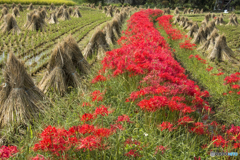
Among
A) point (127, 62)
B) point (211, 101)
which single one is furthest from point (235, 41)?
point (127, 62)

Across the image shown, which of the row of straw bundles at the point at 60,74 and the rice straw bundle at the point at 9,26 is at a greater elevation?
the rice straw bundle at the point at 9,26

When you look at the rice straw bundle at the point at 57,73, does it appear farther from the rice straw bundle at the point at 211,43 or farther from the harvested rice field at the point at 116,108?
the rice straw bundle at the point at 211,43

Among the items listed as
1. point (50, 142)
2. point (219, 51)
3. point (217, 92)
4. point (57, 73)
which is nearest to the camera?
point (50, 142)

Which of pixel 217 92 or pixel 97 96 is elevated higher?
pixel 97 96

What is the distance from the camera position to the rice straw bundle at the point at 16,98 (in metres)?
3.16

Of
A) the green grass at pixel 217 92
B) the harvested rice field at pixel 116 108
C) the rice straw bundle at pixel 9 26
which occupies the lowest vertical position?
the green grass at pixel 217 92

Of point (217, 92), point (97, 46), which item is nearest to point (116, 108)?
point (217, 92)

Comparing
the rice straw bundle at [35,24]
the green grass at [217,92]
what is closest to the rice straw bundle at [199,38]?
the green grass at [217,92]

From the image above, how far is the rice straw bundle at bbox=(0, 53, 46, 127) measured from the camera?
10.4 feet

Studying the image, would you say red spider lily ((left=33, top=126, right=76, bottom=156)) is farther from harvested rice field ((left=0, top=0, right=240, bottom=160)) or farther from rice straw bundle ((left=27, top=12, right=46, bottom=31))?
rice straw bundle ((left=27, top=12, right=46, bottom=31))

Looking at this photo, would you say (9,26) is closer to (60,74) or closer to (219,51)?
(60,74)

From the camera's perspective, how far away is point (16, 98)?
10.7ft

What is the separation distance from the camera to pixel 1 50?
6891mm

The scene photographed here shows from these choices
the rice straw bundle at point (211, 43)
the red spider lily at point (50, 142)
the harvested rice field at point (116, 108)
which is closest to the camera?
the red spider lily at point (50, 142)
